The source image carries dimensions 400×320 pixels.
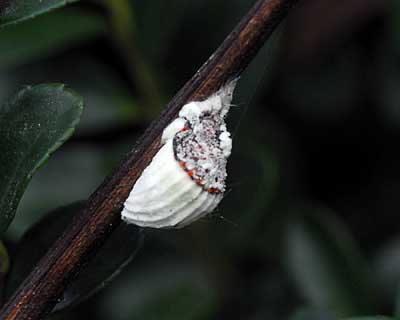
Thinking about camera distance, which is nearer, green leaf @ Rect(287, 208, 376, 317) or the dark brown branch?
the dark brown branch

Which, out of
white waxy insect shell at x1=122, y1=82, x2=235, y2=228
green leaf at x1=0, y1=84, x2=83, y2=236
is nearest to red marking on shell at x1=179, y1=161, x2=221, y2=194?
white waxy insect shell at x1=122, y1=82, x2=235, y2=228

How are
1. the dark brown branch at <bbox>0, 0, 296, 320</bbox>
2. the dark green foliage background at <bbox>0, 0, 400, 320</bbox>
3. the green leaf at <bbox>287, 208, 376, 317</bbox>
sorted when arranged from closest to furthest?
the dark brown branch at <bbox>0, 0, 296, 320</bbox> → the green leaf at <bbox>287, 208, 376, 317</bbox> → the dark green foliage background at <bbox>0, 0, 400, 320</bbox>

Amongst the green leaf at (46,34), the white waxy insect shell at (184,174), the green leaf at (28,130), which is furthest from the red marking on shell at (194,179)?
the green leaf at (46,34)

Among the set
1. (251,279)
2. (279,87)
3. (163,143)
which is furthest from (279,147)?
(163,143)

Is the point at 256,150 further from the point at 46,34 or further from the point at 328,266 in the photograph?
the point at 46,34

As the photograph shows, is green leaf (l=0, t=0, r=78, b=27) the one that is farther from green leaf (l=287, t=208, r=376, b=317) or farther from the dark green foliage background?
green leaf (l=287, t=208, r=376, b=317)

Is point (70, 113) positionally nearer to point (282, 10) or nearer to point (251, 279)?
point (282, 10)
